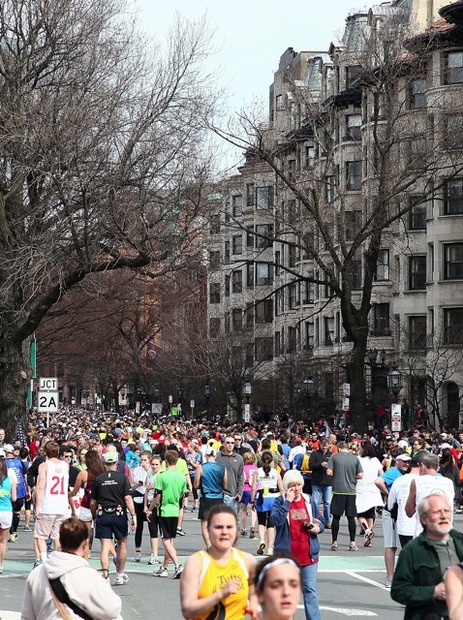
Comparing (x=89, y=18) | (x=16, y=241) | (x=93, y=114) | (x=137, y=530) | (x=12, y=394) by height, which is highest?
(x=89, y=18)

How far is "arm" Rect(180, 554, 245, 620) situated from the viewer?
772 cm

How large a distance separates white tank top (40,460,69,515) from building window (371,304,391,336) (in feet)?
156

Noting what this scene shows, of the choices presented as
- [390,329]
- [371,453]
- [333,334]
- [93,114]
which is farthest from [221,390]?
[371,453]

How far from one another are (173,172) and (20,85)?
482cm

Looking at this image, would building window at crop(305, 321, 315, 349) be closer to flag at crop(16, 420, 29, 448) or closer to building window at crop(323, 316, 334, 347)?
building window at crop(323, 316, 334, 347)

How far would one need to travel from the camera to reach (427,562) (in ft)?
26.9

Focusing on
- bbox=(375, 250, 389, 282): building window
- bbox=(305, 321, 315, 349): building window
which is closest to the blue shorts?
bbox=(375, 250, 389, 282): building window

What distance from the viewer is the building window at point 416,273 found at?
61.9 m

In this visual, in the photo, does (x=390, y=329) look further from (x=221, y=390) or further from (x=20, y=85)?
(x=20, y=85)

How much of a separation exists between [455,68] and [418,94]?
2.70 m

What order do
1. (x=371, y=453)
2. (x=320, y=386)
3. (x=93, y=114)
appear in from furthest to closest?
(x=320, y=386), (x=93, y=114), (x=371, y=453)

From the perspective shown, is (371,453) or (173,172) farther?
(173,172)

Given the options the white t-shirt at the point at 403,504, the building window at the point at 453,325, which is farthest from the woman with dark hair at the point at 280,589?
the building window at the point at 453,325

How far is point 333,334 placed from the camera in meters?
73.0
